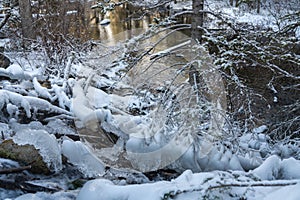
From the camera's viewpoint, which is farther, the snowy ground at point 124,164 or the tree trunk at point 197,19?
the tree trunk at point 197,19

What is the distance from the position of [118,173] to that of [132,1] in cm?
328

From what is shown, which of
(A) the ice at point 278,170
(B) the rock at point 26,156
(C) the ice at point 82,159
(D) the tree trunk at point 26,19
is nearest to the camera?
(A) the ice at point 278,170

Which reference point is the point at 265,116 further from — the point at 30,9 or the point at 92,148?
the point at 30,9

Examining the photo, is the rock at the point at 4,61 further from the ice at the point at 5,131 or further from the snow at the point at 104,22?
the snow at the point at 104,22

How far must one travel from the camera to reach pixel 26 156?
199cm

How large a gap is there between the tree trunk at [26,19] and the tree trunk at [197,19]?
4924mm

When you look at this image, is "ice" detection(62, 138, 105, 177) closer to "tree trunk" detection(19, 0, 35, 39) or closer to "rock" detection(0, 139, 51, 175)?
"rock" detection(0, 139, 51, 175)

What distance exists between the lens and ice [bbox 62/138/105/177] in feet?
6.97

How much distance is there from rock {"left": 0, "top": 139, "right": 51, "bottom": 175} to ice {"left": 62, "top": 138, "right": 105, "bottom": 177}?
0.20m

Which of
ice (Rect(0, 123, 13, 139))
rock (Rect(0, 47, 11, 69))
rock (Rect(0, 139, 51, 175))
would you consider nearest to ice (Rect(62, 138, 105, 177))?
rock (Rect(0, 139, 51, 175))

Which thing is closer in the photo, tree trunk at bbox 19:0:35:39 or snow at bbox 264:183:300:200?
snow at bbox 264:183:300:200

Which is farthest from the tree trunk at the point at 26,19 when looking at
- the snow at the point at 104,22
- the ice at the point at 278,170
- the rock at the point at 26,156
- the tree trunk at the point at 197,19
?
the ice at the point at 278,170

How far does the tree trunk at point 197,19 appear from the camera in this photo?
456cm

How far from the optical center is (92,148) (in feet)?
8.62
